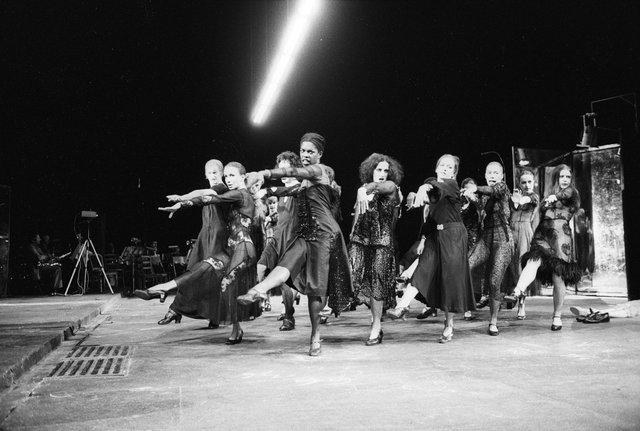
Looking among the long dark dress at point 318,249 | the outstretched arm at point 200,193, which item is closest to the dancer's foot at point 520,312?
the long dark dress at point 318,249

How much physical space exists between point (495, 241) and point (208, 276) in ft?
10.9

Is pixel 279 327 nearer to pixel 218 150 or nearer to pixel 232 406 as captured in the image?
pixel 232 406

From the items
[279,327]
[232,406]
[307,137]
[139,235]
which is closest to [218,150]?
[139,235]

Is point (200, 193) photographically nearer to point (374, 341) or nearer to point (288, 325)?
point (288, 325)

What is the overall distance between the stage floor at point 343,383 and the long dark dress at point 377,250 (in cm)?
54

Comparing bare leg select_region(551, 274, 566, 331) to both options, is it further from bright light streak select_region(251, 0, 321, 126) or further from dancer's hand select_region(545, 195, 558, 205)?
bright light streak select_region(251, 0, 321, 126)

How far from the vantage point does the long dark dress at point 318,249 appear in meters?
5.02

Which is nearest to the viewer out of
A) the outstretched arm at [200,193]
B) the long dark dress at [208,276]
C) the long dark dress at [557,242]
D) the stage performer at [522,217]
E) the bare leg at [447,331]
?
the outstretched arm at [200,193]

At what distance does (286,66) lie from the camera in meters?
11.5

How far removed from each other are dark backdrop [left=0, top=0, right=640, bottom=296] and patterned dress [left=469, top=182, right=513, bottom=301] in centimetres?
380

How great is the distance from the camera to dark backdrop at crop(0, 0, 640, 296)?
31.7 feet

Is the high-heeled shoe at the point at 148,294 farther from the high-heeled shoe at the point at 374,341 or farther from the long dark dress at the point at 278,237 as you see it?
the high-heeled shoe at the point at 374,341

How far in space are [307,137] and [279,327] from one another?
3.01 meters

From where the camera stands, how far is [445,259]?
5836 mm
